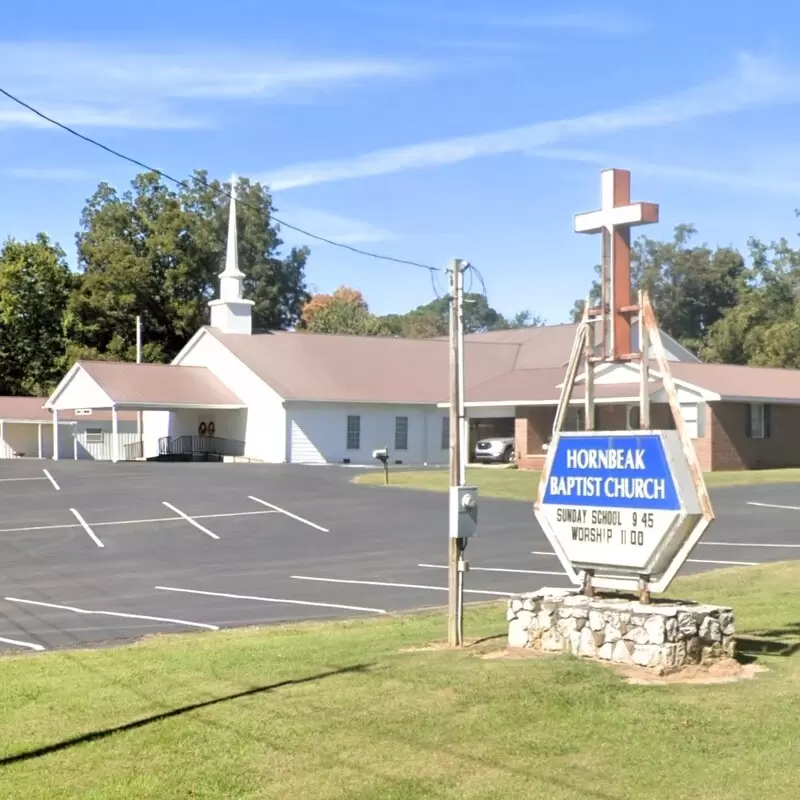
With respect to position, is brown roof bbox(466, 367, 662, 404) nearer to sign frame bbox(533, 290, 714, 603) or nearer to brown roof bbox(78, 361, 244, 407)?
brown roof bbox(78, 361, 244, 407)

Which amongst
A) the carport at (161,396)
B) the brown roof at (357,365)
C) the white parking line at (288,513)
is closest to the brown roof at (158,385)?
the carport at (161,396)

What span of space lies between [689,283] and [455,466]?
87.0 meters

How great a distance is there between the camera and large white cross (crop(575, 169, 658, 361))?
10.9 meters

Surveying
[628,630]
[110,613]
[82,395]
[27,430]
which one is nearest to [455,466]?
[628,630]

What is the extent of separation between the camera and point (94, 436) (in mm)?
60719

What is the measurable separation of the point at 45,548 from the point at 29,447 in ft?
131

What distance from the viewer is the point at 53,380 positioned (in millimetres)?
75250

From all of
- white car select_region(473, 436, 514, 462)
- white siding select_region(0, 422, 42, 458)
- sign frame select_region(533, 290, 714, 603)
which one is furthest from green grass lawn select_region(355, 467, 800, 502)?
white siding select_region(0, 422, 42, 458)

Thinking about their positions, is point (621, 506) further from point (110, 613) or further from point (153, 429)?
point (153, 429)

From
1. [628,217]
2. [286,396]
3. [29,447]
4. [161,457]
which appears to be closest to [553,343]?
[286,396]

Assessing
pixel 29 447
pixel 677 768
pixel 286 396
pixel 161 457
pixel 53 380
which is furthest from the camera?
pixel 53 380

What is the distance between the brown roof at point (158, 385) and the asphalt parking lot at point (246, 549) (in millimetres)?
9071

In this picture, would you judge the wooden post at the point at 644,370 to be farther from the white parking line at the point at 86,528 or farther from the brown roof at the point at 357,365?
the brown roof at the point at 357,365

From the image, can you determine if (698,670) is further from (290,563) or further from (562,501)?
(290,563)
